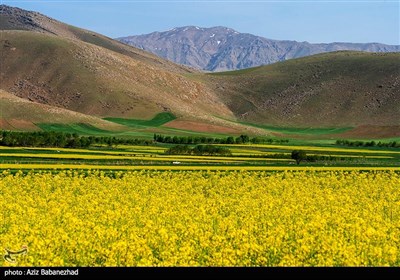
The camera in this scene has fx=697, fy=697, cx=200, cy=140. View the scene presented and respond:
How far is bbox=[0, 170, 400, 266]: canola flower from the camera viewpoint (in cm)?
1881

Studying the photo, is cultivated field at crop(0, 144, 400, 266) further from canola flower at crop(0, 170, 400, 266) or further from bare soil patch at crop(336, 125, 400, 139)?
bare soil patch at crop(336, 125, 400, 139)

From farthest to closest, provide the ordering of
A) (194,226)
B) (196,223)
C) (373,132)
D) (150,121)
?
1. (150,121)
2. (373,132)
3. (196,223)
4. (194,226)

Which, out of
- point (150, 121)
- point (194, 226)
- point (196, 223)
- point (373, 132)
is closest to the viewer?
point (194, 226)

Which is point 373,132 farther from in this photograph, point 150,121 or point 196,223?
point 196,223

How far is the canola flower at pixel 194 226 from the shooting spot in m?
18.8

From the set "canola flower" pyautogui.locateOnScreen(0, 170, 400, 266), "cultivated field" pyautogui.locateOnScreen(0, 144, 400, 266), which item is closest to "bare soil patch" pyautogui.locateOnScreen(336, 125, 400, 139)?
"cultivated field" pyautogui.locateOnScreen(0, 144, 400, 266)

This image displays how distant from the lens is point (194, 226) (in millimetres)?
21984

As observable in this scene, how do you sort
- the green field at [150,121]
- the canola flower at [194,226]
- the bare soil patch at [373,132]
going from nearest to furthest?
the canola flower at [194,226] → the bare soil patch at [373,132] → the green field at [150,121]

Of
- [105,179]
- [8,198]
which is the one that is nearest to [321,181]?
[105,179]

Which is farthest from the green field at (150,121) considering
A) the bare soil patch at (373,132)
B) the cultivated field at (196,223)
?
the cultivated field at (196,223)

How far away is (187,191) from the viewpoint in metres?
37.0

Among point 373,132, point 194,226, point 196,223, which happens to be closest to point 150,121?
point 373,132

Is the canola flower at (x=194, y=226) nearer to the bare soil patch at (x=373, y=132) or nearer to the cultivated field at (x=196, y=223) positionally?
the cultivated field at (x=196, y=223)

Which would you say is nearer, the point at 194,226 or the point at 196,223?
the point at 194,226
